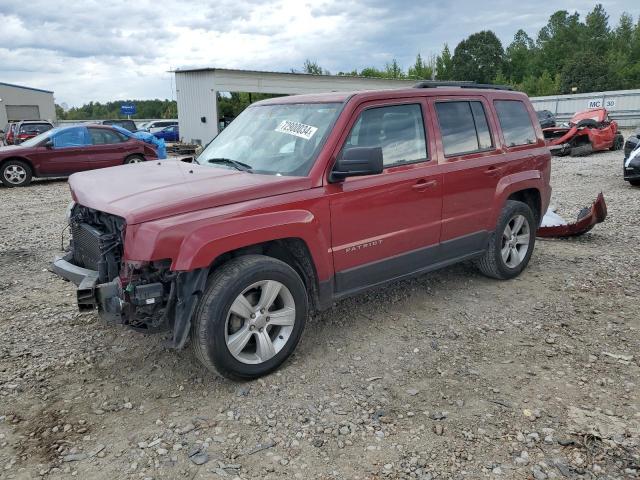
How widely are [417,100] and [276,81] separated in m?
26.4

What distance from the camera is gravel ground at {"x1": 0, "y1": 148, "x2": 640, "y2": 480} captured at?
2818mm

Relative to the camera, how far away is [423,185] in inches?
170

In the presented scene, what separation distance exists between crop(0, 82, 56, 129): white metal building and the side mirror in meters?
50.5

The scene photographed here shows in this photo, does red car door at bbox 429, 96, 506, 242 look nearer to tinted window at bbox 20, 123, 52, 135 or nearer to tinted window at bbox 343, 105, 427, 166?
tinted window at bbox 343, 105, 427, 166

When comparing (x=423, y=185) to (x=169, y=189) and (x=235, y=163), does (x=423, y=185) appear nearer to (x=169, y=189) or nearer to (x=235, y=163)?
(x=235, y=163)

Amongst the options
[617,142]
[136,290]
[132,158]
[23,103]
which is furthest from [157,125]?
[136,290]

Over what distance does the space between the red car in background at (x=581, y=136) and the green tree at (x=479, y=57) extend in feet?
221

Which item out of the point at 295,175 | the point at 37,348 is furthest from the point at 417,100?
the point at 37,348

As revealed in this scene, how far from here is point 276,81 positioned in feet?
96.4

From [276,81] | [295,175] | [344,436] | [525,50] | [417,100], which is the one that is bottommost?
[344,436]

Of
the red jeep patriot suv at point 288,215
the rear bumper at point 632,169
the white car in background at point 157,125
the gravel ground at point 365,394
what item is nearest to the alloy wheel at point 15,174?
the gravel ground at point 365,394

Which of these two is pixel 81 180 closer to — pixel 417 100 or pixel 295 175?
pixel 295 175

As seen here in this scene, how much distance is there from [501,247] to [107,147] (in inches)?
455

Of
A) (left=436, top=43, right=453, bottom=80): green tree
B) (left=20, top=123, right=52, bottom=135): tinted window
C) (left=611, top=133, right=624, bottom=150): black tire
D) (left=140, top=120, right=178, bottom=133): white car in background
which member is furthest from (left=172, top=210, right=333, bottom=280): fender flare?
(left=436, top=43, right=453, bottom=80): green tree
